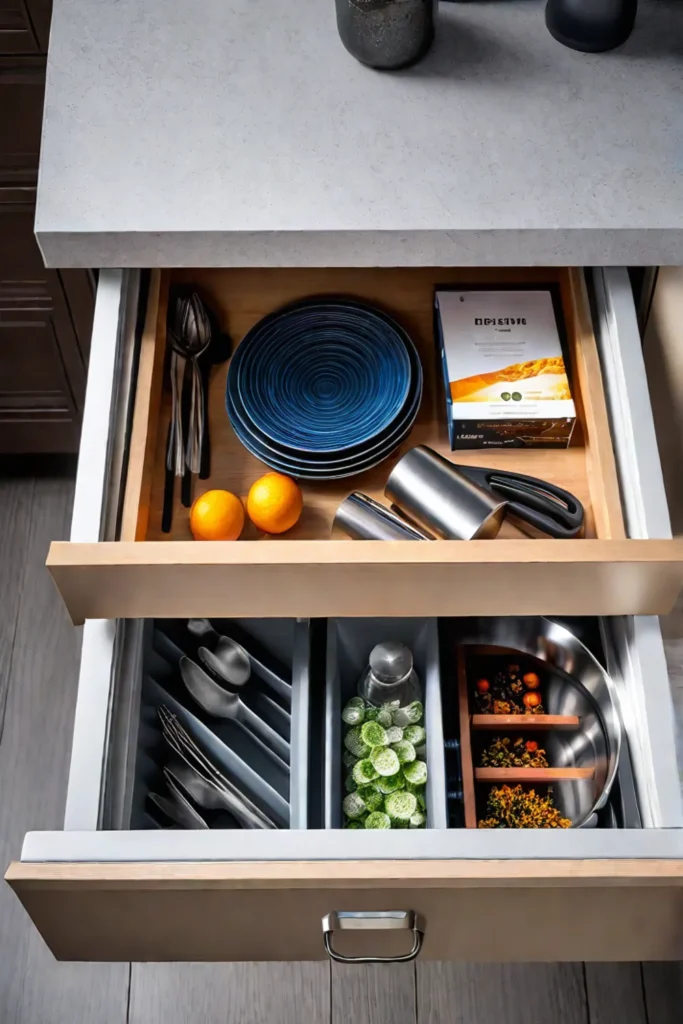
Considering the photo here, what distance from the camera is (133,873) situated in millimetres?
806

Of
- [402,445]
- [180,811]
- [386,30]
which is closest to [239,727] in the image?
[180,811]

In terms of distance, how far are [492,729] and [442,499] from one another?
0.37m

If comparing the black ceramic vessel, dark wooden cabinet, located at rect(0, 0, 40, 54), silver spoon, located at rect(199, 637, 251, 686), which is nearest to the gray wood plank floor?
silver spoon, located at rect(199, 637, 251, 686)

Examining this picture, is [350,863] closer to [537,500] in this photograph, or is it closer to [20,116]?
[537,500]

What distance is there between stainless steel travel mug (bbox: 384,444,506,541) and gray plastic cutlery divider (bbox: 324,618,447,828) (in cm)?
18

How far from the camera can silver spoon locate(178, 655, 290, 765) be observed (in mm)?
1188

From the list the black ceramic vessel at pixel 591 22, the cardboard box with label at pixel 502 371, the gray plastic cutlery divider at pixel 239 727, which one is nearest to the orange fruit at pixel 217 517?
the gray plastic cutlery divider at pixel 239 727

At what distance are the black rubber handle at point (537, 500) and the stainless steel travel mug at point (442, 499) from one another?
0.07ft

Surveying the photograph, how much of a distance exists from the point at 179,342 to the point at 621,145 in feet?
1.79

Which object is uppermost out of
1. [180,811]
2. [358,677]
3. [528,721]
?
[358,677]

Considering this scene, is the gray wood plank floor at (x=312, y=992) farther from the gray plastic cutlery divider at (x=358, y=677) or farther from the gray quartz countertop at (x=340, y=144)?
the gray quartz countertop at (x=340, y=144)

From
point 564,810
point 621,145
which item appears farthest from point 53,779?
point 621,145

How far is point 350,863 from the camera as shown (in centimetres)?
81

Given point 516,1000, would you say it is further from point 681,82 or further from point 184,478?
point 681,82
